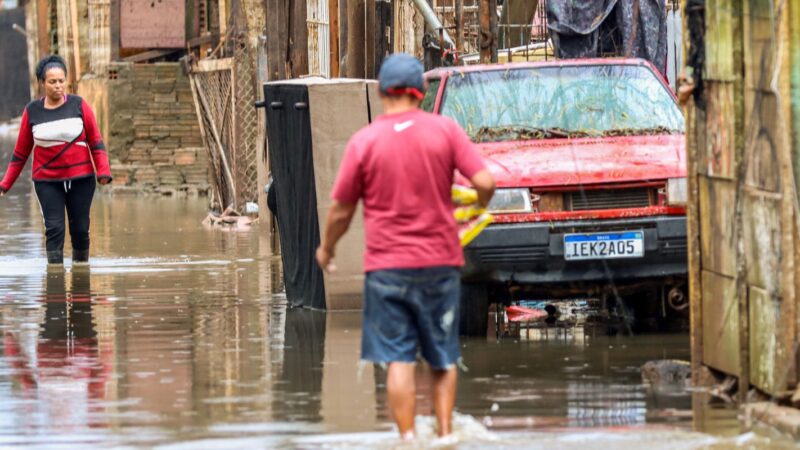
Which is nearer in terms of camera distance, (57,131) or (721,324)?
(721,324)

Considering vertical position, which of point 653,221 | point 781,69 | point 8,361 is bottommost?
point 8,361

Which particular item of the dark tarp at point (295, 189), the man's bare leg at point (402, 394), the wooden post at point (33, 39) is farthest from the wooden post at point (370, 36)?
the wooden post at point (33, 39)

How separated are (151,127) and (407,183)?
94.0ft

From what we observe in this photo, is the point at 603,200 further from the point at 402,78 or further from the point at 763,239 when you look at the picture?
the point at 402,78

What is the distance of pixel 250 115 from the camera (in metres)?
23.7

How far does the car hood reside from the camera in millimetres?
10331

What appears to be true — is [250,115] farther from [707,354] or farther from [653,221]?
[707,354]

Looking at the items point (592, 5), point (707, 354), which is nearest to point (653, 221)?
point (707, 354)

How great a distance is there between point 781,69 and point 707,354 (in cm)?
160

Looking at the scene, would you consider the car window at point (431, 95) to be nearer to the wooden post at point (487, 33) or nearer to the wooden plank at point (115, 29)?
the wooden post at point (487, 33)

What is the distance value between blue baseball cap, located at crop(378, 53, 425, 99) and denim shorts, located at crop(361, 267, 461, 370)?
68 cm

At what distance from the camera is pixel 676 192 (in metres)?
10.4

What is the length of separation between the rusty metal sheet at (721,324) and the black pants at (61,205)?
27.3 ft

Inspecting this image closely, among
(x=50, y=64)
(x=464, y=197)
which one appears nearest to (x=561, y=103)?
(x=464, y=197)
